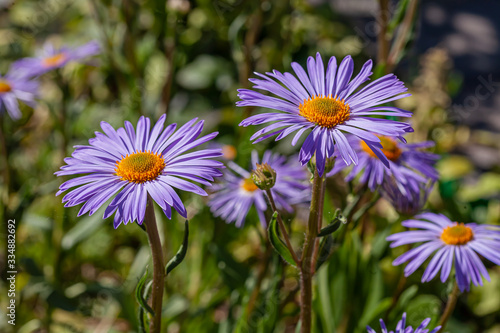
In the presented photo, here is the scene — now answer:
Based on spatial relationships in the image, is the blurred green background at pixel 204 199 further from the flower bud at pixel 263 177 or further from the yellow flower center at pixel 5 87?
the flower bud at pixel 263 177

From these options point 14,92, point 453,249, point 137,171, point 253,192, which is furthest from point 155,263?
point 14,92

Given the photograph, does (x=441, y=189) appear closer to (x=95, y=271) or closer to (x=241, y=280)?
(x=241, y=280)

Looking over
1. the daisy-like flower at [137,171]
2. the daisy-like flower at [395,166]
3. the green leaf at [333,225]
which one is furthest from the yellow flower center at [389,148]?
the daisy-like flower at [137,171]

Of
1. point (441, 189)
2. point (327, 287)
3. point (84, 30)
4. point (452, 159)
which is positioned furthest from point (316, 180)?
point (84, 30)

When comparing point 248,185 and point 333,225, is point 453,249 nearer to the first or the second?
point 333,225

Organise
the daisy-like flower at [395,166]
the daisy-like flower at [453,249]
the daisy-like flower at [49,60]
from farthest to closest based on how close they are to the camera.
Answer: the daisy-like flower at [49,60] < the daisy-like flower at [395,166] < the daisy-like flower at [453,249]

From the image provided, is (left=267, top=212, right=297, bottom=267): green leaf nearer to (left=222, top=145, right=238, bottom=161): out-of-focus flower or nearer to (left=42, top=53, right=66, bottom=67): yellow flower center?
(left=222, top=145, right=238, bottom=161): out-of-focus flower
